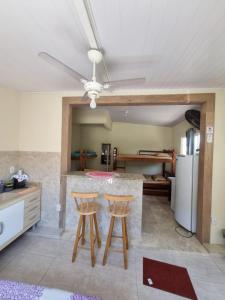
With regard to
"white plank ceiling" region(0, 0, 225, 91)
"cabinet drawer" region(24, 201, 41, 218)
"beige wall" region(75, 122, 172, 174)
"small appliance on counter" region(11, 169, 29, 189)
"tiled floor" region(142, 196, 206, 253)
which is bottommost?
"tiled floor" region(142, 196, 206, 253)

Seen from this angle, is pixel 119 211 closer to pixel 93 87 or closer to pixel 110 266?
pixel 110 266

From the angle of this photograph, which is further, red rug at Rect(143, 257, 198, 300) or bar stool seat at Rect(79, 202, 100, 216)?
bar stool seat at Rect(79, 202, 100, 216)

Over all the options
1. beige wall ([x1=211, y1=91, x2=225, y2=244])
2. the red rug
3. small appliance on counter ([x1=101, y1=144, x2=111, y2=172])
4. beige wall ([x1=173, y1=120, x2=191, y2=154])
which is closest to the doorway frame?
beige wall ([x1=211, y1=91, x2=225, y2=244])

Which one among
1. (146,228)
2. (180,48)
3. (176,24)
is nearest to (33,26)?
(176,24)

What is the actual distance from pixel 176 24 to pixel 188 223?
9.20 ft

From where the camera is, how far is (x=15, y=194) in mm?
2225

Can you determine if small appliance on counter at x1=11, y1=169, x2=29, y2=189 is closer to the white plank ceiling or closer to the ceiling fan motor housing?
the white plank ceiling

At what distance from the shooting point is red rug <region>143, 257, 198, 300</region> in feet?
5.33

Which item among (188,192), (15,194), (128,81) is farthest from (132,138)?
(128,81)

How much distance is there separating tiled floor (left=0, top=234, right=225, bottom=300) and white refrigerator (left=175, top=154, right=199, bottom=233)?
59 cm

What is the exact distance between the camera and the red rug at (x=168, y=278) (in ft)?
5.33

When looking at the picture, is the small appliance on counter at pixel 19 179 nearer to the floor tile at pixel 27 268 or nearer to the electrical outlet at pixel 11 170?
the electrical outlet at pixel 11 170

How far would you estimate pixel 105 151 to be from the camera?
5738mm

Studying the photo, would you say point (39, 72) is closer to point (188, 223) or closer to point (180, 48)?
point (180, 48)
